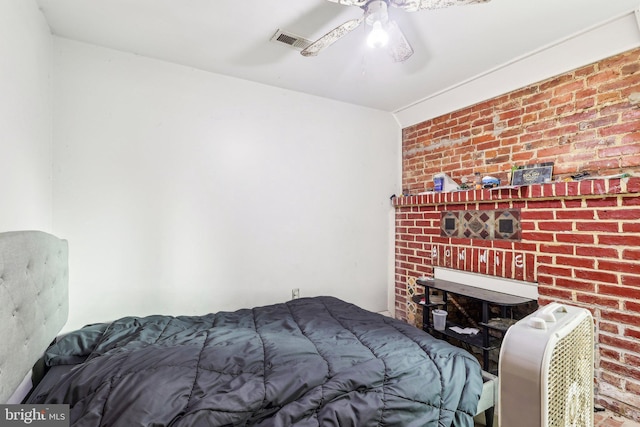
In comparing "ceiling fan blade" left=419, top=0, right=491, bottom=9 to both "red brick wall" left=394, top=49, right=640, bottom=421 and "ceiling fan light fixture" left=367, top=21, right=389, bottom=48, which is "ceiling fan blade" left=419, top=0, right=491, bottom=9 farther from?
"red brick wall" left=394, top=49, right=640, bottom=421

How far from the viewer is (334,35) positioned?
5.27 feet

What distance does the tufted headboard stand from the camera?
1.08 metres

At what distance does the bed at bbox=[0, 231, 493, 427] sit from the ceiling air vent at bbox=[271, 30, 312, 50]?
5.77ft

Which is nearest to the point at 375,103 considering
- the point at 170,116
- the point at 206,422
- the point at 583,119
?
the point at 583,119

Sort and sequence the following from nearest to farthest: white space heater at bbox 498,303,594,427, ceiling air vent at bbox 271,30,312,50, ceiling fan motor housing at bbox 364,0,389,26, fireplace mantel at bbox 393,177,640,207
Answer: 1. white space heater at bbox 498,303,594,427
2. ceiling fan motor housing at bbox 364,0,389,26
3. fireplace mantel at bbox 393,177,640,207
4. ceiling air vent at bbox 271,30,312,50

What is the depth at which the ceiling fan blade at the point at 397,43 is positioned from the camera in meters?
1.53

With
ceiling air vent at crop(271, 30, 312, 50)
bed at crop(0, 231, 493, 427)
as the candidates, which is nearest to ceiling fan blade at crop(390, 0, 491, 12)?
ceiling air vent at crop(271, 30, 312, 50)

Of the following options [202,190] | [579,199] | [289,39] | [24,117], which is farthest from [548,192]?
[24,117]

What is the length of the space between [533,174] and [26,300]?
119 inches

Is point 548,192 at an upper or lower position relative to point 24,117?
lower

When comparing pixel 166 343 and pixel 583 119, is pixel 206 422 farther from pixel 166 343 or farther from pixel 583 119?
pixel 583 119

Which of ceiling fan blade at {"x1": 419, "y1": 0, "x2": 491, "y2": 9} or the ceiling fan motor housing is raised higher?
the ceiling fan motor housing

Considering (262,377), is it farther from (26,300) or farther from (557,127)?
(557,127)

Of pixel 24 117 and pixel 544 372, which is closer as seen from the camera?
pixel 544 372
